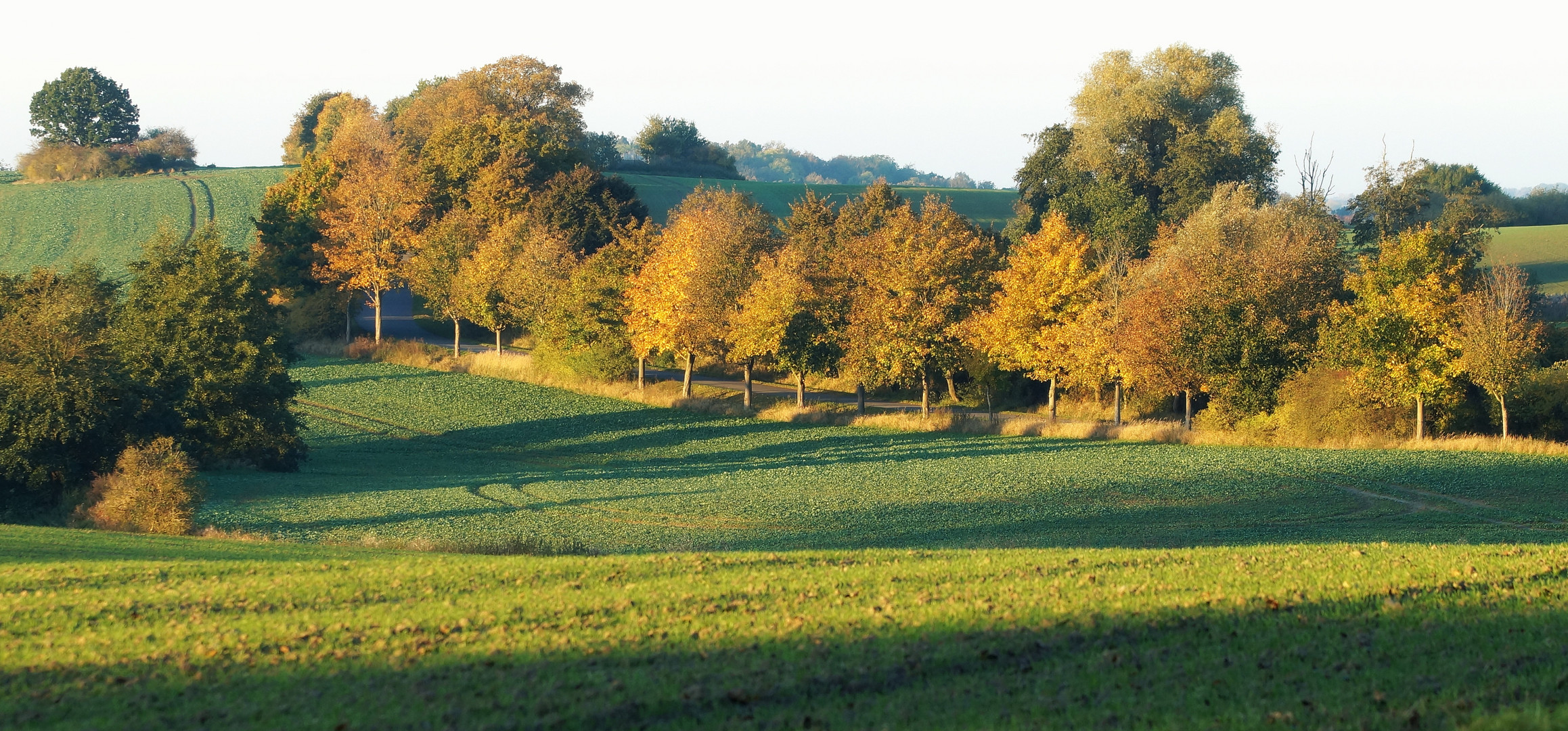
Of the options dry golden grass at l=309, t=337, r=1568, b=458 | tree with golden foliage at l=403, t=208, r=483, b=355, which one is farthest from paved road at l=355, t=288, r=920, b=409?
tree with golden foliage at l=403, t=208, r=483, b=355

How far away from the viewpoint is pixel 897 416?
5128cm

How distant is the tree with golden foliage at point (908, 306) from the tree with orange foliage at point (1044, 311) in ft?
5.05

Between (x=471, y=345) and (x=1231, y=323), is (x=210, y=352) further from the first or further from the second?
(x=1231, y=323)

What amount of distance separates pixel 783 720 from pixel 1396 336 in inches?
1662

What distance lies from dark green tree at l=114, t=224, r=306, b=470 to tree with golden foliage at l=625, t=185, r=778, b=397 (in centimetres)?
1899

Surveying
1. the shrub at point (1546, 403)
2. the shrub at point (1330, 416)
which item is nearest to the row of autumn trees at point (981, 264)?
the shrub at point (1330, 416)

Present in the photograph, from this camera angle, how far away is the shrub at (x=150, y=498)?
25328mm

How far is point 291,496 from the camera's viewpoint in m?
33.4

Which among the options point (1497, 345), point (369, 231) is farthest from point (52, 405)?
point (1497, 345)

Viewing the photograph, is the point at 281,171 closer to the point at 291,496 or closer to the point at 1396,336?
the point at 291,496

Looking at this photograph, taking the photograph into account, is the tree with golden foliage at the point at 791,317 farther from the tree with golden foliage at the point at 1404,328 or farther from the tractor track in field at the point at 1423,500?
the tractor track in field at the point at 1423,500

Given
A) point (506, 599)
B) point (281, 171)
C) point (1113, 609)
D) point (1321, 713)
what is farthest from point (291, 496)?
point (281, 171)

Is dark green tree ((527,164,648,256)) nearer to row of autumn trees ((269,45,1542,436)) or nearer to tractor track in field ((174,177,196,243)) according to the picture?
row of autumn trees ((269,45,1542,436))

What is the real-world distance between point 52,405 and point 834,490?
78.0ft
